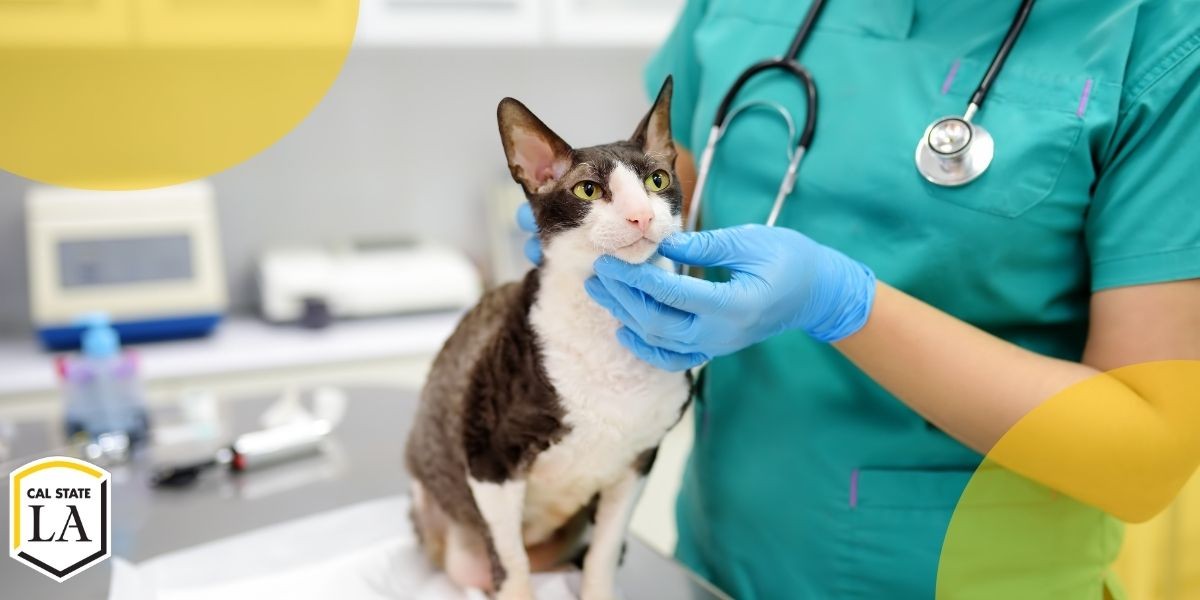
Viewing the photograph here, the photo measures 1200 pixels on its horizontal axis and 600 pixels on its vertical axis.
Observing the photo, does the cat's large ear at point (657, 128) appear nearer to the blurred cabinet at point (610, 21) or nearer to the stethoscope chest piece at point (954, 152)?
the stethoscope chest piece at point (954, 152)

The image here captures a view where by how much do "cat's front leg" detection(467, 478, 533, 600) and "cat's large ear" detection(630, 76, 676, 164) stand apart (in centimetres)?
30

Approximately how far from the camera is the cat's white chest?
0.73 m

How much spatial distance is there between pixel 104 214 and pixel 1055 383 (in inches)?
61.4

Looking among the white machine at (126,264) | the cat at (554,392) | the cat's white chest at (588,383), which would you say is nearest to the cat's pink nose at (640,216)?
the cat at (554,392)

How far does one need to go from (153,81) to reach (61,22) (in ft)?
0.21

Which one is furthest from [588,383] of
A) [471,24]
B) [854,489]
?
[471,24]

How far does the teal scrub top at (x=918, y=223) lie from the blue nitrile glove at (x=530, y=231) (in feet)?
0.73

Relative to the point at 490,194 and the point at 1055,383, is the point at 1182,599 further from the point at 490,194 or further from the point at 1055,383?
the point at 490,194

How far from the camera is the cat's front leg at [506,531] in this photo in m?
0.75

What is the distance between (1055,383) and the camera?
2.41 feet

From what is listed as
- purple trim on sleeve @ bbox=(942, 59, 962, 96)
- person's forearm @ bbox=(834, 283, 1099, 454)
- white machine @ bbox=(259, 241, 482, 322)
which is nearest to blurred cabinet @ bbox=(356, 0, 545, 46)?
white machine @ bbox=(259, 241, 482, 322)

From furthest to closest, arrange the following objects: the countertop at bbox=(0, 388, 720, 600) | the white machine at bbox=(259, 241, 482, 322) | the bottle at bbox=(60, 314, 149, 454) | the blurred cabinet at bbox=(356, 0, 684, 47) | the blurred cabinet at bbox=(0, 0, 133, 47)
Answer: the white machine at bbox=(259, 241, 482, 322)
the blurred cabinet at bbox=(356, 0, 684, 47)
the bottle at bbox=(60, 314, 149, 454)
the countertop at bbox=(0, 388, 720, 600)
the blurred cabinet at bbox=(0, 0, 133, 47)

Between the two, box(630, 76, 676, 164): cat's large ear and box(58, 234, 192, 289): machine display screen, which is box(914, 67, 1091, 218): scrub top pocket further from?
box(58, 234, 192, 289): machine display screen

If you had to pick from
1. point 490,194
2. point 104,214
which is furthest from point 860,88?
point 104,214
